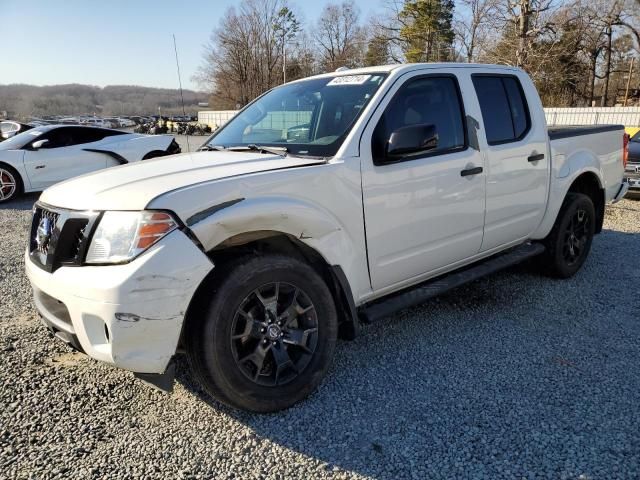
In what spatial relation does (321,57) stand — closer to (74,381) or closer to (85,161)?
(85,161)

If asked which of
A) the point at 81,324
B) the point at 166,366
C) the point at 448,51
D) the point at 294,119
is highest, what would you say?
the point at 448,51

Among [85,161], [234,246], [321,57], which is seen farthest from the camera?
[321,57]

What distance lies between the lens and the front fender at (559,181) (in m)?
4.49

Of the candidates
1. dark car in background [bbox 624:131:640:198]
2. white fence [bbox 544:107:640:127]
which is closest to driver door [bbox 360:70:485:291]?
dark car in background [bbox 624:131:640:198]

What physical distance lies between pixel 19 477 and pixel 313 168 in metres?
2.09

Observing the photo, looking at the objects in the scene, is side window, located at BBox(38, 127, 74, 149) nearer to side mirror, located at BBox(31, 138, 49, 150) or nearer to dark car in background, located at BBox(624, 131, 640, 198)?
side mirror, located at BBox(31, 138, 49, 150)

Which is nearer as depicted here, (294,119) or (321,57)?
(294,119)

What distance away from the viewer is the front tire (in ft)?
8.11

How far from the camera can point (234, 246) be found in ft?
8.77

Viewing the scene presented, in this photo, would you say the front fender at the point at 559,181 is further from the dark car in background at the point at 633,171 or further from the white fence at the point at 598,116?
the white fence at the point at 598,116

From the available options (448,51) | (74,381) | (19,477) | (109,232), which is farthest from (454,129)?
(448,51)

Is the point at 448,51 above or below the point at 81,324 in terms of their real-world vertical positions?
above

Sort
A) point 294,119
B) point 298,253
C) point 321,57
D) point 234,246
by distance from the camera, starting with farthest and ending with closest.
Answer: point 321,57 < point 294,119 < point 298,253 < point 234,246

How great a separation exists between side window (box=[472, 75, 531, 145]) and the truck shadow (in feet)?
4.85
